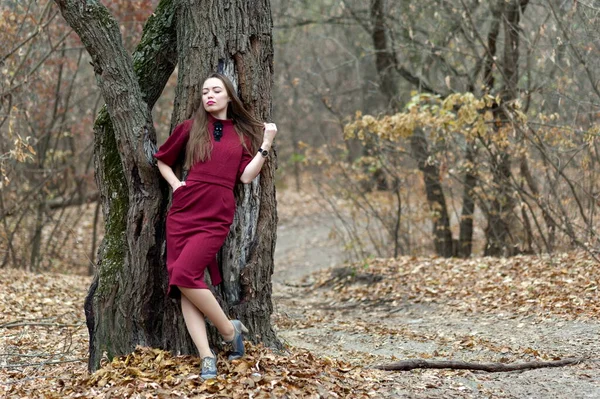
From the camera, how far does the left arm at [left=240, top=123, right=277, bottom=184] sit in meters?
4.56

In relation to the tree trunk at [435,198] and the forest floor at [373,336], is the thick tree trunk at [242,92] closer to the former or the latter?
the forest floor at [373,336]

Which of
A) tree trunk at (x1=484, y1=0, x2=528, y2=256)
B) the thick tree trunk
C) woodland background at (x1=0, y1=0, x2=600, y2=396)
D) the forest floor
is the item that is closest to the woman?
the thick tree trunk

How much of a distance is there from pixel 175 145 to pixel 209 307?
42.0 inches

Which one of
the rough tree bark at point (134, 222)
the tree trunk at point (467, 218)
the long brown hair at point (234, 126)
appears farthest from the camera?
the tree trunk at point (467, 218)

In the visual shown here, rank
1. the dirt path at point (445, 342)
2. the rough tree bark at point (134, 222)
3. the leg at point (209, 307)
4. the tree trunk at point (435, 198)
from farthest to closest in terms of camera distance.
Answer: the tree trunk at point (435, 198) → the dirt path at point (445, 342) → the rough tree bark at point (134, 222) → the leg at point (209, 307)

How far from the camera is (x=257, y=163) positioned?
457cm

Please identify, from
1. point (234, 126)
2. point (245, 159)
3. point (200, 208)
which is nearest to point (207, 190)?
point (200, 208)

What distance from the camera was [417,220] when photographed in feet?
43.5

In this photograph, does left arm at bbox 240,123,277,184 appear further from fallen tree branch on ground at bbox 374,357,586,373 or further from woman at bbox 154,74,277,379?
fallen tree branch on ground at bbox 374,357,586,373

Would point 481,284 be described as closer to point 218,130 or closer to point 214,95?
point 218,130

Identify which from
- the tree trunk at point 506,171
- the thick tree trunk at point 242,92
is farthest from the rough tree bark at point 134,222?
the tree trunk at point 506,171

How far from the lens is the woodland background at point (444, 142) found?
351 inches

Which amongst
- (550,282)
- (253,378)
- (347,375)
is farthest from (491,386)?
(550,282)

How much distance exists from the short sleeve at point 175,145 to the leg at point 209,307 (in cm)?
87
